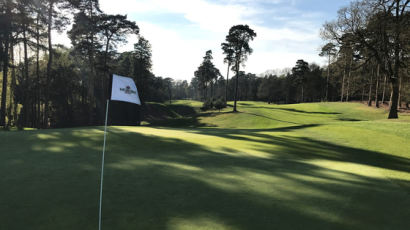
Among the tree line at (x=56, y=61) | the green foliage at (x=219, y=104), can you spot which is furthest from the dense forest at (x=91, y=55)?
the green foliage at (x=219, y=104)

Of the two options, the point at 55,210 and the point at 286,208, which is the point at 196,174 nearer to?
the point at 286,208

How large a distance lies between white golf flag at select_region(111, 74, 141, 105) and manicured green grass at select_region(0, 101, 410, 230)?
199 cm

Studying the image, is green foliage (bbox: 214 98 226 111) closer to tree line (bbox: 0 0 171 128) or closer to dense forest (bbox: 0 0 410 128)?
dense forest (bbox: 0 0 410 128)

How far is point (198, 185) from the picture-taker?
5.85 metres

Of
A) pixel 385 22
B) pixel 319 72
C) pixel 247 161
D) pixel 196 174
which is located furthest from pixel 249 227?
pixel 319 72

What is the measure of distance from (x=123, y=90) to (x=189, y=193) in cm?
293

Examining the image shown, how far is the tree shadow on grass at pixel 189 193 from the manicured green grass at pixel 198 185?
0.07ft

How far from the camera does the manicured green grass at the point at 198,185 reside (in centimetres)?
425

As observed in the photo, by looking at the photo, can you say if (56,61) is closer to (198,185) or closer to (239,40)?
(239,40)

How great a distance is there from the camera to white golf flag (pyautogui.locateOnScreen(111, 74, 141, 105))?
5.98 m

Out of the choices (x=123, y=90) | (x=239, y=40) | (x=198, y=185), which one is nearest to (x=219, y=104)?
(x=239, y=40)

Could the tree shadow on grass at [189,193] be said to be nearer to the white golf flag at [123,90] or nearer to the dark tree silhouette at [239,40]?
the white golf flag at [123,90]

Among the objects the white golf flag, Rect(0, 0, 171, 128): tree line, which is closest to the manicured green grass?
the white golf flag

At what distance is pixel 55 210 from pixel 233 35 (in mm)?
41062
